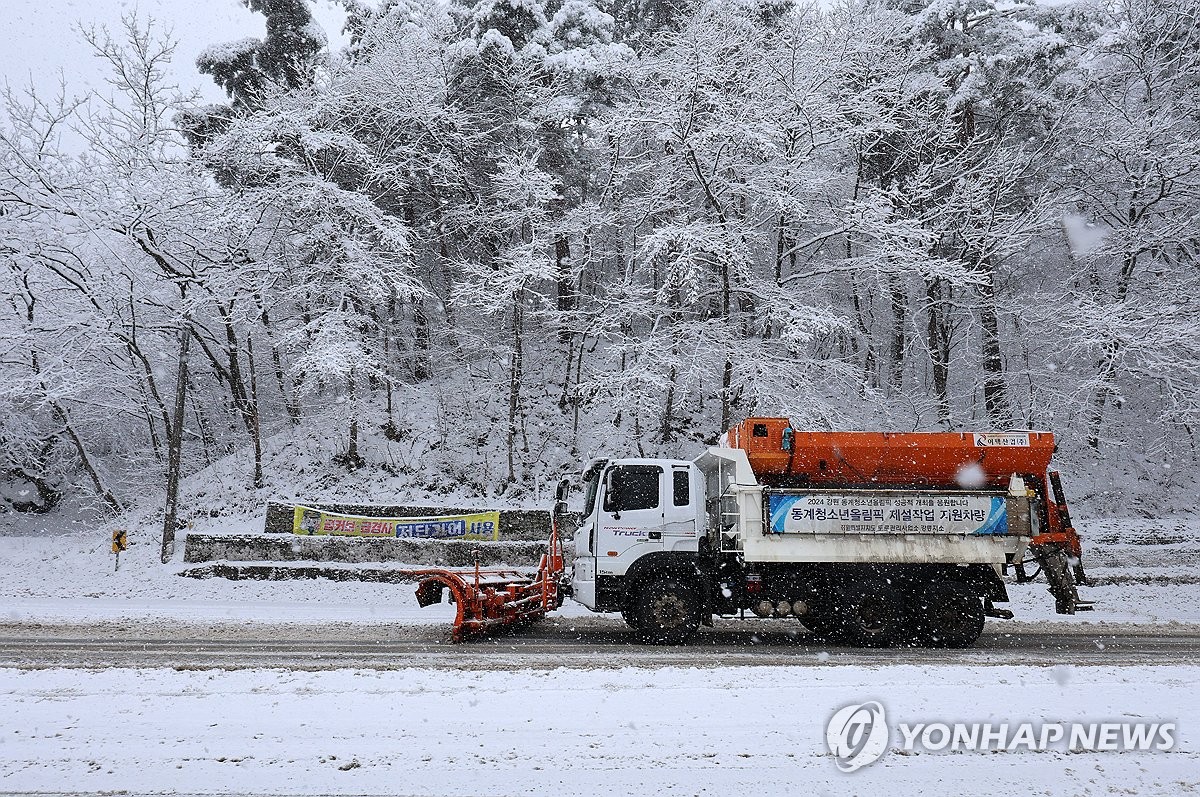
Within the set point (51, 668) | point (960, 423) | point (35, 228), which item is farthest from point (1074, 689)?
point (35, 228)

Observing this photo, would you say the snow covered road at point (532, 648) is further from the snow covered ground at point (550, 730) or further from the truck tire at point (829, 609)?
the snow covered ground at point (550, 730)

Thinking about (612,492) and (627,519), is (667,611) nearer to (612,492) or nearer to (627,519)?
(627,519)

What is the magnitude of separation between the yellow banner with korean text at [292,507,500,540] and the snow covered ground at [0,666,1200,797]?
9215 mm

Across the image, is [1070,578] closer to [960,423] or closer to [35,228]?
[960,423]

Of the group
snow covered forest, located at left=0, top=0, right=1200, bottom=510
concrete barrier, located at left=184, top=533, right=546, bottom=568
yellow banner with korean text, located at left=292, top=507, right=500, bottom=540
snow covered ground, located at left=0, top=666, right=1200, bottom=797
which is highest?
snow covered forest, located at left=0, top=0, right=1200, bottom=510

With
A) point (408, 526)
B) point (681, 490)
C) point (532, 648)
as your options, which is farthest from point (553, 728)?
point (408, 526)

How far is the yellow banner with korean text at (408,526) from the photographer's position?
17609 mm

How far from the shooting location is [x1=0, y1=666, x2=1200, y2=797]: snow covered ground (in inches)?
211

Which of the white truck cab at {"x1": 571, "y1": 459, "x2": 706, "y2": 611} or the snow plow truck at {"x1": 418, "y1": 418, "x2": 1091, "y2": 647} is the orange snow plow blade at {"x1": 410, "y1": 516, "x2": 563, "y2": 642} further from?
the white truck cab at {"x1": 571, "y1": 459, "x2": 706, "y2": 611}

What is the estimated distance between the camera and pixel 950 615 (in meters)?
10.6

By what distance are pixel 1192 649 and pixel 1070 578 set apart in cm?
212

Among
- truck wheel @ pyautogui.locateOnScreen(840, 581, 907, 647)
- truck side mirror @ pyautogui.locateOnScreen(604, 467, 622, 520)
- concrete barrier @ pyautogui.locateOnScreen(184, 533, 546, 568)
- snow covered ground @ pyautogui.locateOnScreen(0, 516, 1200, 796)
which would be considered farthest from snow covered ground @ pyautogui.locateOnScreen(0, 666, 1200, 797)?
concrete barrier @ pyautogui.locateOnScreen(184, 533, 546, 568)

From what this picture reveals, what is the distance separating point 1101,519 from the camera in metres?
20.2

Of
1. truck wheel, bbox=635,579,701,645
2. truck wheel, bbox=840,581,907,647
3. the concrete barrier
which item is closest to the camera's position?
truck wheel, bbox=840,581,907,647
